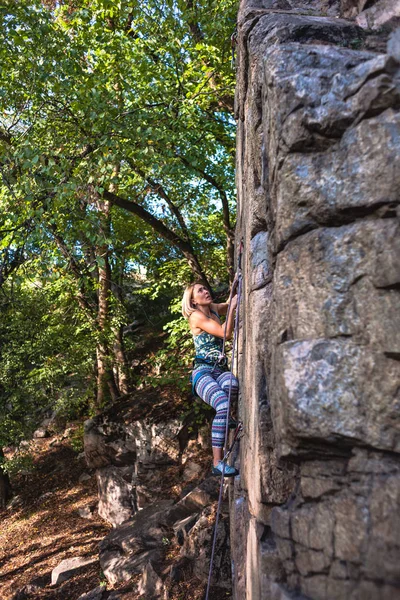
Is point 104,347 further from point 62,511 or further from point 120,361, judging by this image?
point 62,511

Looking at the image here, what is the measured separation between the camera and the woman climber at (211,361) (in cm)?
524

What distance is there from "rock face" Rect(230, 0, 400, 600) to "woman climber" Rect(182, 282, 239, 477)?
2.18 metres

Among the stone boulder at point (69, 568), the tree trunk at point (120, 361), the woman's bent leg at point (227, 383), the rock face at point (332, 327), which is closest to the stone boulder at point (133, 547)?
the stone boulder at point (69, 568)

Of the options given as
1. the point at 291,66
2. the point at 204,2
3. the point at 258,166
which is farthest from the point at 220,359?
the point at 204,2

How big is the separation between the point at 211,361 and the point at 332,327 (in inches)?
120

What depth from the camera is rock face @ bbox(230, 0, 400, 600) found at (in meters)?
2.34

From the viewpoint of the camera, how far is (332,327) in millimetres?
2533

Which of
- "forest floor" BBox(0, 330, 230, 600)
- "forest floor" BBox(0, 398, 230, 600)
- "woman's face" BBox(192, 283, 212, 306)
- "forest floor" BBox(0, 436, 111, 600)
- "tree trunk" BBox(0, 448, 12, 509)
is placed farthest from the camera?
"tree trunk" BBox(0, 448, 12, 509)

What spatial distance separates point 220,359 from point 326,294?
294 centimetres

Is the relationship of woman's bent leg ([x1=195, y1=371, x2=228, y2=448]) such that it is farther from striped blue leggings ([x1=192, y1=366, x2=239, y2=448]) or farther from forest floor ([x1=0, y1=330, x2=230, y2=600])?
forest floor ([x1=0, y1=330, x2=230, y2=600])

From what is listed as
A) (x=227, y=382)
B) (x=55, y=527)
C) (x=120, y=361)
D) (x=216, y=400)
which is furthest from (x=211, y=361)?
(x=120, y=361)

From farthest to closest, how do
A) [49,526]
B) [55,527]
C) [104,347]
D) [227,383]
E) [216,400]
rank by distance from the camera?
1. [104,347]
2. [49,526]
3. [55,527]
4. [227,383]
5. [216,400]

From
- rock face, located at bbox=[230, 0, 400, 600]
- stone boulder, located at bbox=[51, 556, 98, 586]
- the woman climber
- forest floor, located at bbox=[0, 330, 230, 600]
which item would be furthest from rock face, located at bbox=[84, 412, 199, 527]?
rock face, located at bbox=[230, 0, 400, 600]

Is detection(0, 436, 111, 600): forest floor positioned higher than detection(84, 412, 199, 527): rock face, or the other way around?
detection(84, 412, 199, 527): rock face
